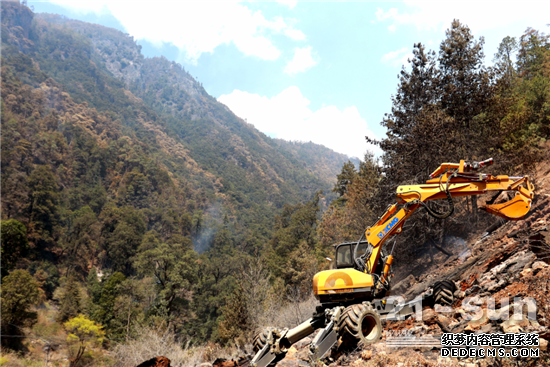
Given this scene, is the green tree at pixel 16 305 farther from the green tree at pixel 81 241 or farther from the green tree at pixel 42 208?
the green tree at pixel 42 208

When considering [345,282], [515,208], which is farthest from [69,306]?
[515,208]

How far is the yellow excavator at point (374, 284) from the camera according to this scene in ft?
21.2

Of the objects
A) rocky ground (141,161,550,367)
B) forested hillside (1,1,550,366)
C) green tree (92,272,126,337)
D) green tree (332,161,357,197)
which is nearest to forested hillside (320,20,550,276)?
forested hillside (1,1,550,366)

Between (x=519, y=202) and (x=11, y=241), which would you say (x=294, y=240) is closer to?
(x=11, y=241)

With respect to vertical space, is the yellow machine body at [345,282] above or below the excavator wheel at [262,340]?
above

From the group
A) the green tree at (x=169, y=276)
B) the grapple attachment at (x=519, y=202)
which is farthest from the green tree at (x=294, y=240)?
the grapple attachment at (x=519, y=202)

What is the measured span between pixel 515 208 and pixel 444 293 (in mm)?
2466

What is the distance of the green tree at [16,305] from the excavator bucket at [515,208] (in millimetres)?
44758

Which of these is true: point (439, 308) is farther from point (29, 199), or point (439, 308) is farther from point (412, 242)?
point (29, 199)

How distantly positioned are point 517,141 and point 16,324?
4791cm

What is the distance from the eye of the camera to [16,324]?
35.4m

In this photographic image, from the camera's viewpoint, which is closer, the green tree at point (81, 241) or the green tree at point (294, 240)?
the green tree at point (294, 240)

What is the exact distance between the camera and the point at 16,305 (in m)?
35.6

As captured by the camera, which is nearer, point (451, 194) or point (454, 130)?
point (451, 194)
